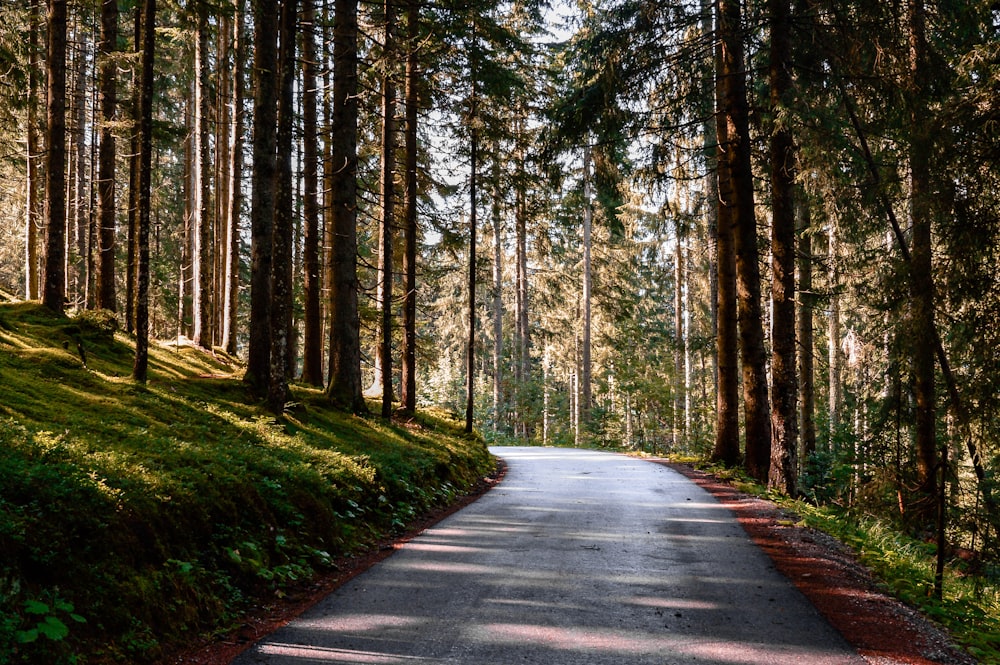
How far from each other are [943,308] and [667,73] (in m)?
6.99

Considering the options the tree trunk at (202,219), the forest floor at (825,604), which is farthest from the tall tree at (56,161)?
the forest floor at (825,604)

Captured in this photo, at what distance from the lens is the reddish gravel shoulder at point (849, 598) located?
4621mm

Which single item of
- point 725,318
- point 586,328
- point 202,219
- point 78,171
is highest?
point 78,171

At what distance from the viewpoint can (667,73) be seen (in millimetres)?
12742

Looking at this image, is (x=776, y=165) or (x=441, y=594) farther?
(x=776, y=165)

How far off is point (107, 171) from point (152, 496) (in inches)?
493

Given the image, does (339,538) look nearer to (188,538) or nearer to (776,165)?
(188,538)

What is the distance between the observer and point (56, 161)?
39.4 feet

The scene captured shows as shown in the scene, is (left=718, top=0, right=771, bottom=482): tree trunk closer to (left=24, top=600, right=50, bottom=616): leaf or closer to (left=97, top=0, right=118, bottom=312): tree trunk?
(left=24, top=600, right=50, bottom=616): leaf

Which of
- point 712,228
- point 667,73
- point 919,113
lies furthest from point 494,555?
point 712,228

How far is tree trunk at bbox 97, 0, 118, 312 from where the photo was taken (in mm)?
14008

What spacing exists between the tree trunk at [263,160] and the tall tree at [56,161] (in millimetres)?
3885

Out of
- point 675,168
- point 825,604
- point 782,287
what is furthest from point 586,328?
point 825,604

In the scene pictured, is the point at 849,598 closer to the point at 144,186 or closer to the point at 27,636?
the point at 27,636
